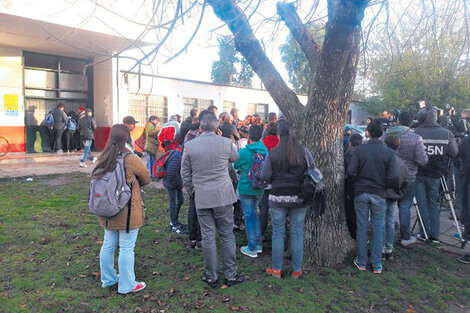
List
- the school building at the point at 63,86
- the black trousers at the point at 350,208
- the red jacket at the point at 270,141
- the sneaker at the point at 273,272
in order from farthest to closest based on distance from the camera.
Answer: the school building at the point at 63,86 → the red jacket at the point at 270,141 → the black trousers at the point at 350,208 → the sneaker at the point at 273,272

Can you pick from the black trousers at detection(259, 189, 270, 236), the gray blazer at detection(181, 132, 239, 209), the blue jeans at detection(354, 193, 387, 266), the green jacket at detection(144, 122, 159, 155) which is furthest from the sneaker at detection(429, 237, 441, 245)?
the green jacket at detection(144, 122, 159, 155)

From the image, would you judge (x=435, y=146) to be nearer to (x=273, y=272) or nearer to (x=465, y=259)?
(x=465, y=259)

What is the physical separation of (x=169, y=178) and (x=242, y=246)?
146 centimetres

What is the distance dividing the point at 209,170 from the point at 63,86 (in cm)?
1387

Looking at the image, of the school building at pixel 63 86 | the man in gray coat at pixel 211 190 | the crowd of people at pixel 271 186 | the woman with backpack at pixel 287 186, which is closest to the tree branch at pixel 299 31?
the crowd of people at pixel 271 186

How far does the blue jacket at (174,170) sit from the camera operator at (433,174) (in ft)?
12.0

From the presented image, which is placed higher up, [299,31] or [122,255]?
[299,31]

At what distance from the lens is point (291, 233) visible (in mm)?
4316

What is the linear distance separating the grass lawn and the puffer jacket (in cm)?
76

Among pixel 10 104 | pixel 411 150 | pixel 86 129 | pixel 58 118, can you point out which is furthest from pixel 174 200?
pixel 10 104

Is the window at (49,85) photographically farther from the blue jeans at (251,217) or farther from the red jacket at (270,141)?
the blue jeans at (251,217)

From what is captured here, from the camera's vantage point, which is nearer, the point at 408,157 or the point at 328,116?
the point at 328,116

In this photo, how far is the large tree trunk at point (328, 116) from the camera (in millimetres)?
4559

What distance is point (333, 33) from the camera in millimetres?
4469
